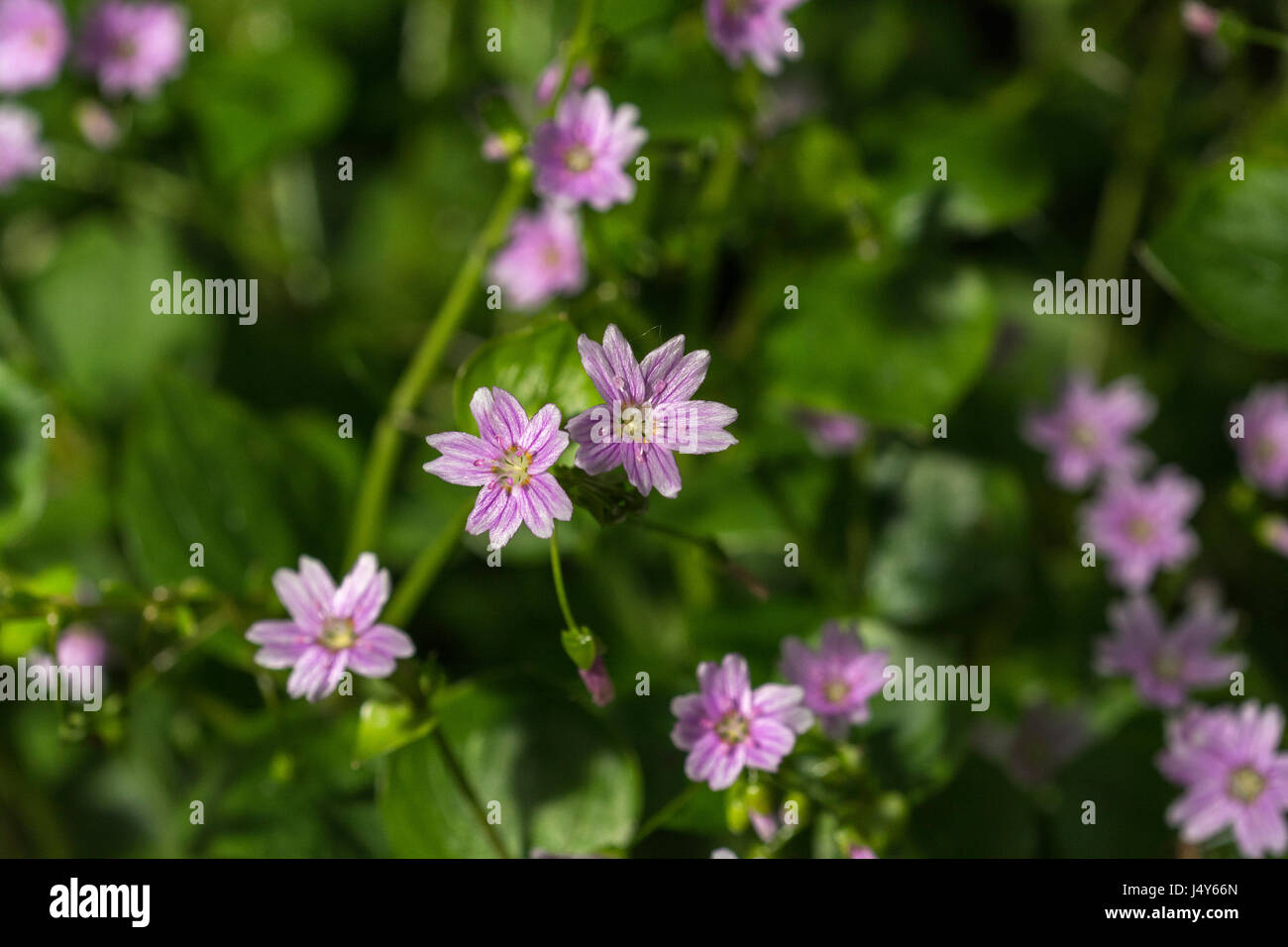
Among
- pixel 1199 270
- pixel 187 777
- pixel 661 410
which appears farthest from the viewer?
pixel 187 777

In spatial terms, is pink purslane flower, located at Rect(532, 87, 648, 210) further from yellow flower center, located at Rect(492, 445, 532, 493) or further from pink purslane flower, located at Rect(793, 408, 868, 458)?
pink purslane flower, located at Rect(793, 408, 868, 458)

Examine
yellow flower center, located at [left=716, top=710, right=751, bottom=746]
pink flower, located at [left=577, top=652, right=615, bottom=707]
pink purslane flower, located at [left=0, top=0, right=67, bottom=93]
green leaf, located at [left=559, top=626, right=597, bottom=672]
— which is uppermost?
pink purslane flower, located at [left=0, top=0, right=67, bottom=93]

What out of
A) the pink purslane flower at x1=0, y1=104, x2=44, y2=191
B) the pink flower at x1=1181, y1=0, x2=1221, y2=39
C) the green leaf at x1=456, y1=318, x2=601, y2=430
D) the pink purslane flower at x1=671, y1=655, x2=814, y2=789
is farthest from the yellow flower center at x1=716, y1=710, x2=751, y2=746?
the pink purslane flower at x1=0, y1=104, x2=44, y2=191

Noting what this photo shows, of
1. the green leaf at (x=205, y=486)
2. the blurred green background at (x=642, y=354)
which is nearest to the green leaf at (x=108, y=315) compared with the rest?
the blurred green background at (x=642, y=354)

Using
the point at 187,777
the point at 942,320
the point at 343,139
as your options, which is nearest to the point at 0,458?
the point at 187,777

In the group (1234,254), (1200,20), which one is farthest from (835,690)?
(1200,20)

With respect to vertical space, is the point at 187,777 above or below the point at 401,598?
below
